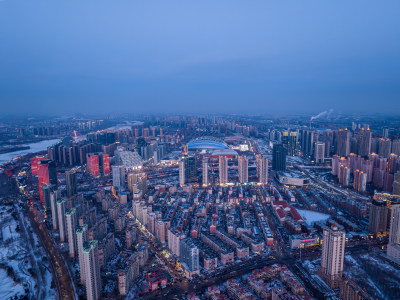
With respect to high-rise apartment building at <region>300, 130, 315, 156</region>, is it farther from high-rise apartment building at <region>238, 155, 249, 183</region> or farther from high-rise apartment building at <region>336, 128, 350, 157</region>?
high-rise apartment building at <region>238, 155, 249, 183</region>

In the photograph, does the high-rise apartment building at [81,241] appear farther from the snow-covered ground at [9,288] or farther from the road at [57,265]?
the snow-covered ground at [9,288]

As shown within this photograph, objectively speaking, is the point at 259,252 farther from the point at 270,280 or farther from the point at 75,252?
the point at 75,252

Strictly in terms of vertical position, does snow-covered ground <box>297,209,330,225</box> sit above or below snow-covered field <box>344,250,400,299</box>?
above

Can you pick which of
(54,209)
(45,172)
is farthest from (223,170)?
(45,172)

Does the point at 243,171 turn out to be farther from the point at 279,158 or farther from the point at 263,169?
the point at 279,158

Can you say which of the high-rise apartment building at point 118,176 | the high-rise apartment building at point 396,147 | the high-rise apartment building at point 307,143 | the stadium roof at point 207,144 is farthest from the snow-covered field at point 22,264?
the high-rise apartment building at point 307,143

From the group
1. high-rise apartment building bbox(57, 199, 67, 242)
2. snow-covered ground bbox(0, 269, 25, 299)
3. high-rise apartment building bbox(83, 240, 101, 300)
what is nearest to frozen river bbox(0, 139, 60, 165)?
high-rise apartment building bbox(57, 199, 67, 242)

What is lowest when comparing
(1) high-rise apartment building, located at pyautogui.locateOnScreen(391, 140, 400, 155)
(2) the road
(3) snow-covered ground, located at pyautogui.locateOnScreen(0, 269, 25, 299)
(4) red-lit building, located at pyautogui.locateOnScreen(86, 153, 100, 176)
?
(3) snow-covered ground, located at pyautogui.locateOnScreen(0, 269, 25, 299)
